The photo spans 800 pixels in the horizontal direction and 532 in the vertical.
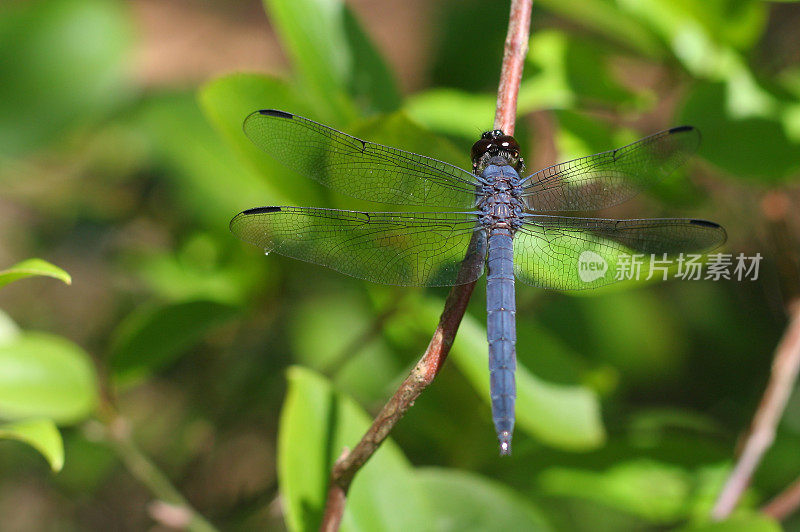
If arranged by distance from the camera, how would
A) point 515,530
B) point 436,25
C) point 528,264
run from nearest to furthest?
point 515,530 < point 528,264 < point 436,25

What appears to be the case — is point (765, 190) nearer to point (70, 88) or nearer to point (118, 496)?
point (70, 88)

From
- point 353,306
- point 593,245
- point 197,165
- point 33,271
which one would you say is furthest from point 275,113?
point 353,306

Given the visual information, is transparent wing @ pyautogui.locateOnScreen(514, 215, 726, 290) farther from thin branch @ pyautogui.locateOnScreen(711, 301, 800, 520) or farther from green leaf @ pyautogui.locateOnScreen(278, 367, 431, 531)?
green leaf @ pyautogui.locateOnScreen(278, 367, 431, 531)

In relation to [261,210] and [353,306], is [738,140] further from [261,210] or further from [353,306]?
[353,306]

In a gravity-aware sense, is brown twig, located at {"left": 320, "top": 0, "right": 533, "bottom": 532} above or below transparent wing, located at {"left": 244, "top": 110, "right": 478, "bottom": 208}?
below

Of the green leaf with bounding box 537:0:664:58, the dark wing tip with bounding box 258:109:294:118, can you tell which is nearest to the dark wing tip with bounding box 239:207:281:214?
the dark wing tip with bounding box 258:109:294:118

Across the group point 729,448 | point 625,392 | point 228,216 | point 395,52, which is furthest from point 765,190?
point 395,52

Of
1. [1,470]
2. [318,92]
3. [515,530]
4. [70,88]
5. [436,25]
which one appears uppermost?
[436,25]

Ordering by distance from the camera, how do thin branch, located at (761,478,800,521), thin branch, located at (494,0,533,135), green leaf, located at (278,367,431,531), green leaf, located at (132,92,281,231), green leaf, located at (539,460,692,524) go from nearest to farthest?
thin branch, located at (494,0,533,135) → green leaf, located at (278,367,431,531) → thin branch, located at (761,478,800,521) → green leaf, located at (539,460,692,524) → green leaf, located at (132,92,281,231)
